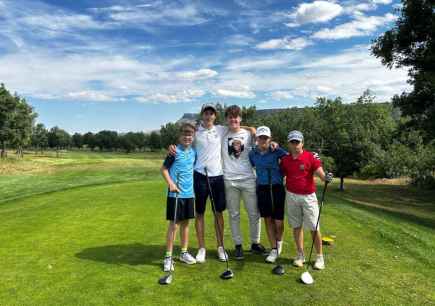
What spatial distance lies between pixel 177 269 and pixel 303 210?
2300mm

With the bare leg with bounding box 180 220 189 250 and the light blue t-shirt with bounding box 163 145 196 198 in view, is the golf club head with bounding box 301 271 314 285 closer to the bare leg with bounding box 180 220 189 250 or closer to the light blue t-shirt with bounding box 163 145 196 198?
the bare leg with bounding box 180 220 189 250

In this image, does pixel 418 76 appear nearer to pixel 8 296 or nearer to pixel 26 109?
pixel 8 296

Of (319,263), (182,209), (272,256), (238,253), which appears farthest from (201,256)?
(319,263)

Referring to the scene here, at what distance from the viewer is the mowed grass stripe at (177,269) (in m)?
4.39

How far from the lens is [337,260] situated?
5.76m

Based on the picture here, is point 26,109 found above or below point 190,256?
above

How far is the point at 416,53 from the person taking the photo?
55.9 feet

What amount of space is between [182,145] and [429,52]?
15.7 meters

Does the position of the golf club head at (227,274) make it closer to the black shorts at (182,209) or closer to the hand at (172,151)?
the black shorts at (182,209)

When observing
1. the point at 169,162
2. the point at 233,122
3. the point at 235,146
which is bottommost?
the point at 169,162

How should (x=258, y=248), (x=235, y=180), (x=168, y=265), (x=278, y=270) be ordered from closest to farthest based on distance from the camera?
(x=278, y=270) → (x=168, y=265) → (x=235, y=180) → (x=258, y=248)

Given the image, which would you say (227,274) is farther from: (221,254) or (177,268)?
(177,268)

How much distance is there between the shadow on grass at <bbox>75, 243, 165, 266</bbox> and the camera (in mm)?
5688

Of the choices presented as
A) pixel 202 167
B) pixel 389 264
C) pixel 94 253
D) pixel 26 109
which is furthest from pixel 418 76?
pixel 26 109
